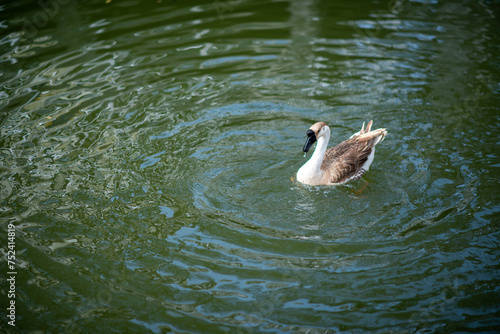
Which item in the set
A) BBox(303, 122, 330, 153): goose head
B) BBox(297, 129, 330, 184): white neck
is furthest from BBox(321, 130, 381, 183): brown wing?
BBox(303, 122, 330, 153): goose head

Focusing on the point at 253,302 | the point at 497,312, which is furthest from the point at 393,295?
the point at 253,302

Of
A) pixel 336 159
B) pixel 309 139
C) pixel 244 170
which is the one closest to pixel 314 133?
pixel 309 139

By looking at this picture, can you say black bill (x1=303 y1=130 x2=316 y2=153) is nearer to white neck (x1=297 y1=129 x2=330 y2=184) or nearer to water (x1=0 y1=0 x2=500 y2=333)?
white neck (x1=297 y1=129 x2=330 y2=184)

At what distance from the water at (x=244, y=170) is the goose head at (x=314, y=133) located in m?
0.80

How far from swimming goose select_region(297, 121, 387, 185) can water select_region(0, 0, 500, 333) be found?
0.20m

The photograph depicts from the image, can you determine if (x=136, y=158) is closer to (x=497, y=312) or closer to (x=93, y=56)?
(x=93, y=56)

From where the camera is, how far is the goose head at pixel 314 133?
263 inches

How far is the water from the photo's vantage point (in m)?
5.33

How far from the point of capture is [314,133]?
6.73 m

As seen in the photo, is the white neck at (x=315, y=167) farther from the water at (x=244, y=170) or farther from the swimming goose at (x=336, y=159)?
the water at (x=244, y=170)

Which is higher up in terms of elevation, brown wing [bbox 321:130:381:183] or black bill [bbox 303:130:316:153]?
black bill [bbox 303:130:316:153]

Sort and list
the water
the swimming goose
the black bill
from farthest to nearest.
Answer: the swimming goose, the black bill, the water

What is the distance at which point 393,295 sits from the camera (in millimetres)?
5348

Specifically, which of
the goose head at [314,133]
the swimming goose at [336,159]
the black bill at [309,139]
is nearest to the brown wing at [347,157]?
the swimming goose at [336,159]
